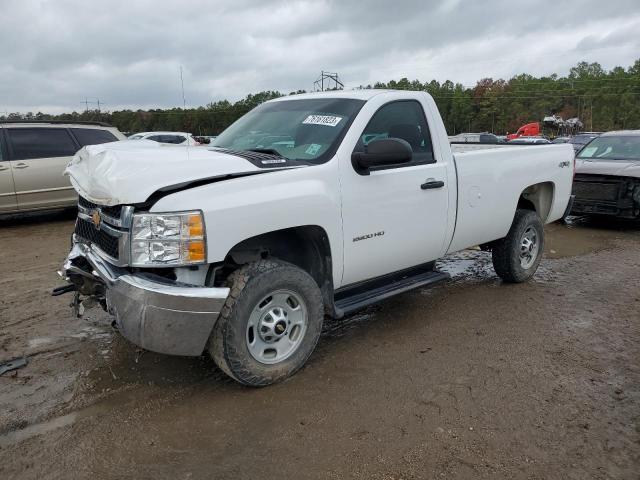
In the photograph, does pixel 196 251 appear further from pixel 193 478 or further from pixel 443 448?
pixel 443 448

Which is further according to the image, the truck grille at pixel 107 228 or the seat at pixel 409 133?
the seat at pixel 409 133

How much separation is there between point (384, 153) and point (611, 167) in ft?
23.5

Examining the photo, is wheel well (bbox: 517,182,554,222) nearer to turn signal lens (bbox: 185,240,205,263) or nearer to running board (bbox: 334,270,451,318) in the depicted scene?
running board (bbox: 334,270,451,318)

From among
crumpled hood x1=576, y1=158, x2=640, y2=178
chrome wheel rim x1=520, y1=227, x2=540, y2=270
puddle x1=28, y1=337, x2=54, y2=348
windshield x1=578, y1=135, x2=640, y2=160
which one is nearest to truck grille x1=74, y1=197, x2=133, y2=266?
puddle x1=28, y1=337, x2=54, y2=348

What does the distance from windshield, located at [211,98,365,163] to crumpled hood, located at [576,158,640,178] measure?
22.1 feet

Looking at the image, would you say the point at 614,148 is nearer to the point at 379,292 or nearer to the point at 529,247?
the point at 529,247

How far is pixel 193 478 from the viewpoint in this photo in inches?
100

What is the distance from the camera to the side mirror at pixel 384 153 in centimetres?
352

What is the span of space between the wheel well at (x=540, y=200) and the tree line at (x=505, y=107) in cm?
6194

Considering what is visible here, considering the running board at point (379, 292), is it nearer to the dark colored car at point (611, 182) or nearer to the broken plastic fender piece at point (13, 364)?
the broken plastic fender piece at point (13, 364)

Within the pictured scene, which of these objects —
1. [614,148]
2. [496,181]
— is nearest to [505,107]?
[614,148]

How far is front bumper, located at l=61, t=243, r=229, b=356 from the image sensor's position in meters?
2.82

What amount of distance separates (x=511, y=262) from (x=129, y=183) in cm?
415

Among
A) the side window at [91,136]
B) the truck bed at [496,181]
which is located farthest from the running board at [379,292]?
the side window at [91,136]
